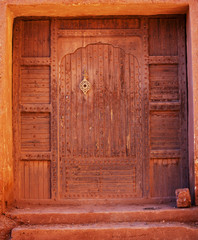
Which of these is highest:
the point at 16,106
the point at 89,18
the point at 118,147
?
the point at 89,18

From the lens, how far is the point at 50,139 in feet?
14.0

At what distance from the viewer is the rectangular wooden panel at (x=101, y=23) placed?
Answer: 433 cm

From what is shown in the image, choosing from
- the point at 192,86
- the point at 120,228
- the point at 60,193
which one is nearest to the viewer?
the point at 120,228

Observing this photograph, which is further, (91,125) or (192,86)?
(91,125)

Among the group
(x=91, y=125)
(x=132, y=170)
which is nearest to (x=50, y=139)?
(x=91, y=125)

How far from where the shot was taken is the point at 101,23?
4.34m

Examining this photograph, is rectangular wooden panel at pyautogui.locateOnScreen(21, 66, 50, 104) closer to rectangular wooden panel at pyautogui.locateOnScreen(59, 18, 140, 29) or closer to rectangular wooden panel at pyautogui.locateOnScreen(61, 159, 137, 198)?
rectangular wooden panel at pyautogui.locateOnScreen(59, 18, 140, 29)

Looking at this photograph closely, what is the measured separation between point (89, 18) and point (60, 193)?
104 inches

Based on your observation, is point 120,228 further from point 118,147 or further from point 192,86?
point 192,86

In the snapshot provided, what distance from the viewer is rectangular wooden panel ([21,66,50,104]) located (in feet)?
14.1

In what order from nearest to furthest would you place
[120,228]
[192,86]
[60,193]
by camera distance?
[120,228]
[192,86]
[60,193]

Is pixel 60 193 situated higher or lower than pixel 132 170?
lower

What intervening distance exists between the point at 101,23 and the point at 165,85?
1338 millimetres

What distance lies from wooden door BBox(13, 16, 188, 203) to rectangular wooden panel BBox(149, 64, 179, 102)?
0.05ft
